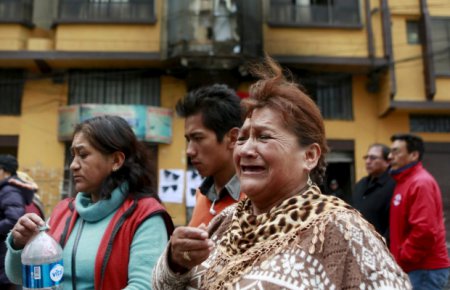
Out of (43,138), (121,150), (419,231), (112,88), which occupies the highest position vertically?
(112,88)

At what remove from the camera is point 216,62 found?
452 inches

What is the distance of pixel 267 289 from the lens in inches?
59.3

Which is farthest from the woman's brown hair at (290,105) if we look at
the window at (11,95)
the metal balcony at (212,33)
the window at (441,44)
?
the window at (441,44)

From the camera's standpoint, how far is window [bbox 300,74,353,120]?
41.1 feet

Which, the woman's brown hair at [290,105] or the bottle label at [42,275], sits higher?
the woman's brown hair at [290,105]

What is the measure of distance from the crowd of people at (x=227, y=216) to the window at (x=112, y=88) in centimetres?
949

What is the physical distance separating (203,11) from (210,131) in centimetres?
941

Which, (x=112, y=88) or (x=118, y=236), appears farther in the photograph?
(x=112, y=88)

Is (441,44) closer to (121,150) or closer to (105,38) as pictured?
(105,38)

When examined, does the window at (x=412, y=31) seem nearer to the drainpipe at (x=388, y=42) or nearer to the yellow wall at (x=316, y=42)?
the drainpipe at (x=388, y=42)

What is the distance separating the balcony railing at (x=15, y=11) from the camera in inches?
471

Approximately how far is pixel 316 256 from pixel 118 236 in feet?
3.60

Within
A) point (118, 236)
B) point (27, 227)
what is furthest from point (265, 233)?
point (27, 227)

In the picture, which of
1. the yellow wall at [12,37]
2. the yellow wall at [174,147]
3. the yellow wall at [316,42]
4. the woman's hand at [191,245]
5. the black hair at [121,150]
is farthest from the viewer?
the yellow wall at [316,42]
